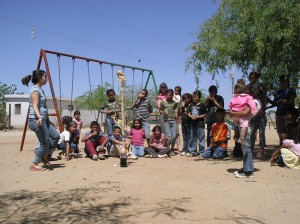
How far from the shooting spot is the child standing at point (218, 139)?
324 inches

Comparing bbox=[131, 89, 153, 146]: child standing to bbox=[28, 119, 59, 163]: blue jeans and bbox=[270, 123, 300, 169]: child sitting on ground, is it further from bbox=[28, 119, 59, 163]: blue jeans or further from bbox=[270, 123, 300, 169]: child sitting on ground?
bbox=[270, 123, 300, 169]: child sitting on ground

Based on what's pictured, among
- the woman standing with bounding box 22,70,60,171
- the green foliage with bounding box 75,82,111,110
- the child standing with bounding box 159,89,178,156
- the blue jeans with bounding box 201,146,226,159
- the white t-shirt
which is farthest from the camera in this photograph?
the green foliage with bounding box 75,82,111,110

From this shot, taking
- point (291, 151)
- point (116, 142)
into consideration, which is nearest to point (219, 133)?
point (291, 151)

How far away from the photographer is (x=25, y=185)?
213 inches

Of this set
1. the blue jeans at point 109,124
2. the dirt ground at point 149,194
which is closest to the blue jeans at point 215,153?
the dirt ground at point 149,194

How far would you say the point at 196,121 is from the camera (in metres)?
8.70

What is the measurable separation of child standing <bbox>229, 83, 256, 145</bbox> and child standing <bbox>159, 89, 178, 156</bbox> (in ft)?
10.7

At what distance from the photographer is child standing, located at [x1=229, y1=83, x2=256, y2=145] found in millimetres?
5840

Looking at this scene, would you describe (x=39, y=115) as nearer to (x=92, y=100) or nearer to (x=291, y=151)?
(x=291, y=151)

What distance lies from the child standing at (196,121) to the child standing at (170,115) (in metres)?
0.61

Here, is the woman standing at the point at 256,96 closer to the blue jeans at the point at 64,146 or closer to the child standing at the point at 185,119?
the child standing at the point at 185,119

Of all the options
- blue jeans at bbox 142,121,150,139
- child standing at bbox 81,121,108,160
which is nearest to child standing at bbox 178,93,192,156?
blue jeans at bbox 142,121,150,139

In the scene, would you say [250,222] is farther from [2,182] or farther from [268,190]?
[2,182]

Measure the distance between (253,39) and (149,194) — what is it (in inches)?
169
